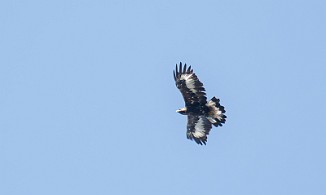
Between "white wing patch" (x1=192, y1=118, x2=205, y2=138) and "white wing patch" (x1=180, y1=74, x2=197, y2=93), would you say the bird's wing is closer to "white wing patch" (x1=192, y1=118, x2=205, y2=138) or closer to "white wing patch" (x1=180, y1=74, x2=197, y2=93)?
"white wing patch" (x1=192, y1=118, x2=205, y2=138)

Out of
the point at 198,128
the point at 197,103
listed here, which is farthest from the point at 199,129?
the point at 197,103

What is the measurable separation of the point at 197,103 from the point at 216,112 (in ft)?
3.36

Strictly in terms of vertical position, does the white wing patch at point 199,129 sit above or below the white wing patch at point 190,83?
below

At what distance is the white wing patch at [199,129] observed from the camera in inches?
1409

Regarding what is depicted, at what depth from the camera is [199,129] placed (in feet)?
118

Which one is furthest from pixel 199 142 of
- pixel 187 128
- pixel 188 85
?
pixel 188 85

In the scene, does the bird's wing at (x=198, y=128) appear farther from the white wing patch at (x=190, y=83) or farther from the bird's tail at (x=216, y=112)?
the white wing patch at (x=190, y=83)

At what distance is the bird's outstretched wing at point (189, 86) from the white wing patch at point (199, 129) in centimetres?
132

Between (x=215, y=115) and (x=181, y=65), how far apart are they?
2.94 m

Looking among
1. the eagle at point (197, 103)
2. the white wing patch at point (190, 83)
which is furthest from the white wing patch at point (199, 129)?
the white wing patch at point (190, 83)

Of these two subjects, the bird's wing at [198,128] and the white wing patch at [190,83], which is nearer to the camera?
the white wing patch at [190,83]

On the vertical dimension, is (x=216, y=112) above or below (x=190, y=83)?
below

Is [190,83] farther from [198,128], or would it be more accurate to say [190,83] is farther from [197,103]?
[198,128]

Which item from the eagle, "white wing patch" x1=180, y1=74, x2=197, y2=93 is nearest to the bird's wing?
the eagle
